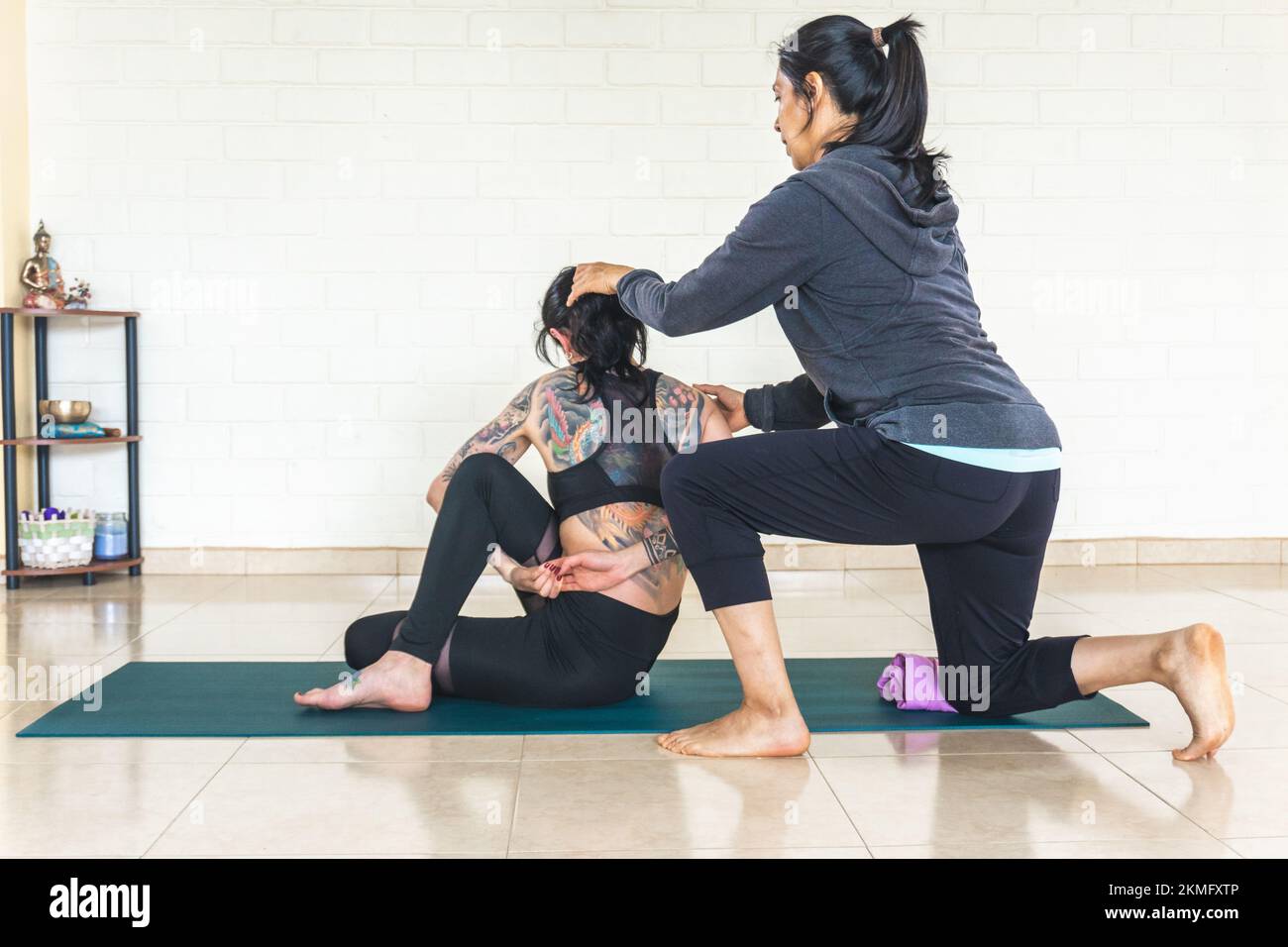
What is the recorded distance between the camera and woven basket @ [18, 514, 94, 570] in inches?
174

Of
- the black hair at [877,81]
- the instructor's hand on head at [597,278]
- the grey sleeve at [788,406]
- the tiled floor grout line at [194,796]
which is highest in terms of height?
the black hair at [877,81]

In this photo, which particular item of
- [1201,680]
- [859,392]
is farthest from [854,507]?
[1201,680]

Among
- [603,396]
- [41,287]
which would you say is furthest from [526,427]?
[41,287]

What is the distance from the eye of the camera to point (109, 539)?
4.64 metres

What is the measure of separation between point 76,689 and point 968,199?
3625 millimetres

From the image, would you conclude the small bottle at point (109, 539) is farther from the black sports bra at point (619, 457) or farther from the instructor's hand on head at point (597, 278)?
the instructor's hand on head at point (597, 278)

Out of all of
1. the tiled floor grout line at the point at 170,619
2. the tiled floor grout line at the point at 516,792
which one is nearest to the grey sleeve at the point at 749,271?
the tiled floor grout line at the point at 516,792

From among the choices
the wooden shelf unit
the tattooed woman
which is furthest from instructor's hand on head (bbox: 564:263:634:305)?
the wooden shelf unit

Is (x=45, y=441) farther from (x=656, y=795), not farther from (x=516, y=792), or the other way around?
(x=656, y=795)

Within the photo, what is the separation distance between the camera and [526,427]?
2766 millimetres

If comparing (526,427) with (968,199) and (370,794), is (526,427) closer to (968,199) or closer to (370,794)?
(370,794)

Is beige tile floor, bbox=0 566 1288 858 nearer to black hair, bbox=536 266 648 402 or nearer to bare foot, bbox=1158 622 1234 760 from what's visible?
bare foot, bbox=1158 622 1234 760

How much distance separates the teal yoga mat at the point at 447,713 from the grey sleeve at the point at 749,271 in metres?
0.88

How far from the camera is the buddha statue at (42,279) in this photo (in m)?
4.47
